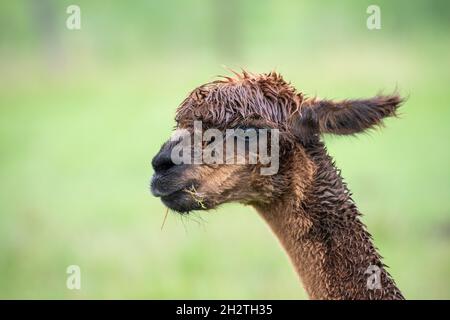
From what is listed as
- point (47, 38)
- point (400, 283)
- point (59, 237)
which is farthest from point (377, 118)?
point (47, 38)

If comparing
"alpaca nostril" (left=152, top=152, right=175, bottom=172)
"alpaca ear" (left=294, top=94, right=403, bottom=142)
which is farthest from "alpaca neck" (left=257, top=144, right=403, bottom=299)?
"alpaca nostril" (left=152, top=152, right=175, bottom=172)

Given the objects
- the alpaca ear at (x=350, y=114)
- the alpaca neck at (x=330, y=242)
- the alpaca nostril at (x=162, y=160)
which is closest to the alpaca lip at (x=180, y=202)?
the alpaca nostril at (x=162, y=160)

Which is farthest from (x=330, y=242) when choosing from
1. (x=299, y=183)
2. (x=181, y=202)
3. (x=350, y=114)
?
(x=181, y=202)

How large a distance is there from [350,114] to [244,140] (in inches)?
21.4

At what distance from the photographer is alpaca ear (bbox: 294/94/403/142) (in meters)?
4.60

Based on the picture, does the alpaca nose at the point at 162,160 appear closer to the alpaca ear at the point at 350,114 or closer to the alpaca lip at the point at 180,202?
the alpaca lip at the point at 180,202

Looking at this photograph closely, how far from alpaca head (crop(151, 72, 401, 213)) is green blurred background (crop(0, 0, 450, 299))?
2.08 feet

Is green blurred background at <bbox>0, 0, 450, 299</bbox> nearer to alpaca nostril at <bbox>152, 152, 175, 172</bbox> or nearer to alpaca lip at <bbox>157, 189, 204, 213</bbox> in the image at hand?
alpaca lip at <bbox>157, 189, 204, 213</bbox>

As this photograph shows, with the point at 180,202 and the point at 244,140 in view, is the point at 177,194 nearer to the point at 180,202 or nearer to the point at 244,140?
the point at 180,202

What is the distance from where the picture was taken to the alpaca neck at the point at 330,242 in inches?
179

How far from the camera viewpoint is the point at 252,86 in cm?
480

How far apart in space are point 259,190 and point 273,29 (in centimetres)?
2178

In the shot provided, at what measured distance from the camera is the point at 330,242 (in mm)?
4582

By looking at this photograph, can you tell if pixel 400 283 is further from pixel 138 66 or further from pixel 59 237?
pixel 138 66
